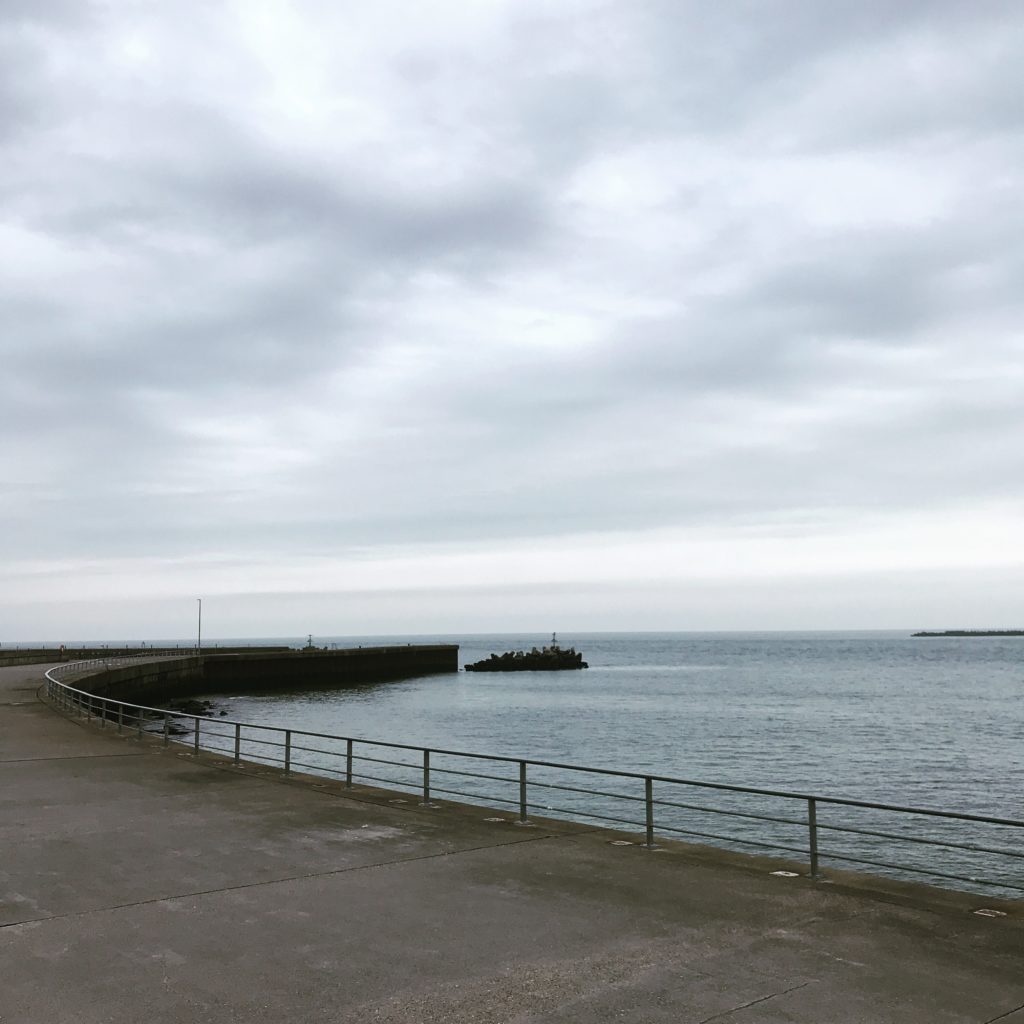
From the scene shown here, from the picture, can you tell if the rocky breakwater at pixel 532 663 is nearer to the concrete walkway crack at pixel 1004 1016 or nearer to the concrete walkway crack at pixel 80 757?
the concrete walkway crack at pixel 80 757

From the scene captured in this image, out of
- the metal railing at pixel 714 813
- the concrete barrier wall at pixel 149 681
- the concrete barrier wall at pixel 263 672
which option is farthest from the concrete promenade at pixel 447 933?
the concrete barrier wall at pixel 263 672

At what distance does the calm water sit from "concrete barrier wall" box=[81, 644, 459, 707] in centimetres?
594

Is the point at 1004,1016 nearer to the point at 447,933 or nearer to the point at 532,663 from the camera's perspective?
the point at 447,933

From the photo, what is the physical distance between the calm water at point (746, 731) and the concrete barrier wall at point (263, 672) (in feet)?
19.5

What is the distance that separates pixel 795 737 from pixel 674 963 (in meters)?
44.0

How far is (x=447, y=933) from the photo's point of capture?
8.14 meters

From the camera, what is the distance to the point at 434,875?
33.4ft

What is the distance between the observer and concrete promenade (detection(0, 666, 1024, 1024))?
6559 mm

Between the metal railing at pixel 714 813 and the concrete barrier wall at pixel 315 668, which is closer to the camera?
the metal railing at pixel 714 813

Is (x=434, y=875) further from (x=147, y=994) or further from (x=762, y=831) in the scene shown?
(x=762, y=831)

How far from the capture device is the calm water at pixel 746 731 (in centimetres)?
3066

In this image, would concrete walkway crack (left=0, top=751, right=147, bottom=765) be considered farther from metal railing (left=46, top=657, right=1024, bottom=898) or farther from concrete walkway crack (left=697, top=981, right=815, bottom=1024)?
concrete walkway crack (left=697, top=981, right=815, bottom=1024)

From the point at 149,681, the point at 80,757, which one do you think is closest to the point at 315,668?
the point at 149,681

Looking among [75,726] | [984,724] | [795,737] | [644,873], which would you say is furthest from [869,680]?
[644,873]
